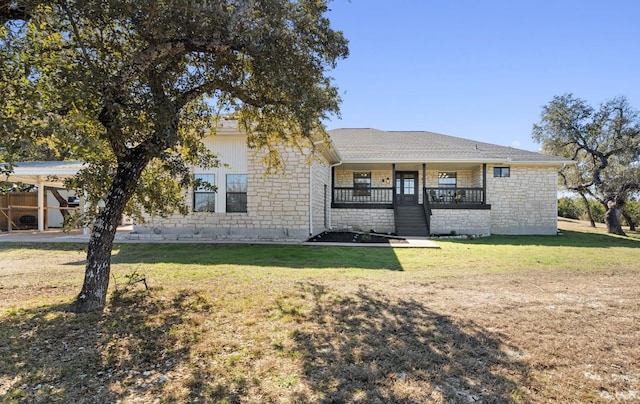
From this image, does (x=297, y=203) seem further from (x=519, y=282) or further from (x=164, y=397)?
(x=164, y=397)

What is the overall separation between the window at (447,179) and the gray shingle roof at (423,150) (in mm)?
1421

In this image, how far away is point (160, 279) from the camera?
6.43m

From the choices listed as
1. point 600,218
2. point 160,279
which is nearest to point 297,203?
point 160,279

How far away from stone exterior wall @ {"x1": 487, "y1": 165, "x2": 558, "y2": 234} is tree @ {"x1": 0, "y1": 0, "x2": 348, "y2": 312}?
13896 millimetres

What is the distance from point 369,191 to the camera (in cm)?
1781

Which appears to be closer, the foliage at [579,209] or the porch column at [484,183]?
the porch column at [484,183]

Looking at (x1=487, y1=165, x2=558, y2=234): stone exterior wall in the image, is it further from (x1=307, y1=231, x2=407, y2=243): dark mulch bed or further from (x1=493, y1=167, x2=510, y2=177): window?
(x1=307, y1=231, x2=407, y2=243): dark mulch bed

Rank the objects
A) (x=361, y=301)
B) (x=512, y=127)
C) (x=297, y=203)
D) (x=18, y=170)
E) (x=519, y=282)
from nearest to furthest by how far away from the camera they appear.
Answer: (x=361, y=301) < (x=519, y=282) < (x=297, y=203) < (x=18, y=170) < (x=512, y=127)

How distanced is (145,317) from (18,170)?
14.3 metres

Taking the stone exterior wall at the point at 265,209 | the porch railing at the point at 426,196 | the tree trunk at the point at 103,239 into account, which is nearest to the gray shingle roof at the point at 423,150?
the porch railing at the point at 426,196

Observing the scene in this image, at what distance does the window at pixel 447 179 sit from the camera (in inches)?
720

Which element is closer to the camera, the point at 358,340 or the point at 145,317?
the point at 358,340

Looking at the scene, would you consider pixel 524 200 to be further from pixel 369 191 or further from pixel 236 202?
pixel 236 202

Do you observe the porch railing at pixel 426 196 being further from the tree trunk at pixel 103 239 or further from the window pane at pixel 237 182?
the tree trunk at pixel 103 239
